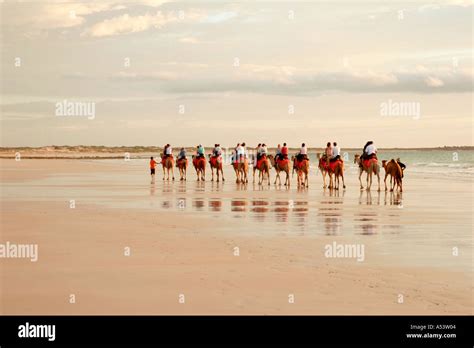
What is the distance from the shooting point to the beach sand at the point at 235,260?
1048 cm

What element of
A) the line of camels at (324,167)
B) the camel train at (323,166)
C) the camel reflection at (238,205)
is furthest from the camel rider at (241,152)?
the camel reflection at (238,205)

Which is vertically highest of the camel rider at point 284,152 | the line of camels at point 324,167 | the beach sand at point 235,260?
the camel rider at point 284,152

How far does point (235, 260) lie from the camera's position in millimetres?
13680

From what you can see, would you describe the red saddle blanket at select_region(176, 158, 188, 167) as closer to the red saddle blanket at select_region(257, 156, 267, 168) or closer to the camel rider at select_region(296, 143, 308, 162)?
the red saddle blanket at select_region(257, 156, 267, 168)

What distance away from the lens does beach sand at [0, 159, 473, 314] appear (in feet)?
34.4

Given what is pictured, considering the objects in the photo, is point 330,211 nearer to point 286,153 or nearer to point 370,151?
point 370,151

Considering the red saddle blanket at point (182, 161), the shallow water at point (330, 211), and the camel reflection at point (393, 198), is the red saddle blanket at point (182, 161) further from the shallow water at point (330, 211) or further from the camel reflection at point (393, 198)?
the camel reflection at point (393, 198)

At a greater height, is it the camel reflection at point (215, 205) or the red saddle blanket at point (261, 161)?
the red saddle blanket at point (261, 161)

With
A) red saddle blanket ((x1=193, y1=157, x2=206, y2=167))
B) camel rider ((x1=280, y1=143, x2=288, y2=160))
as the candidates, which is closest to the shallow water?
camel rider ((x1=280, y1=143, x2=288, y2=160))

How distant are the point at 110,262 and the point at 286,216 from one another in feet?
28.6

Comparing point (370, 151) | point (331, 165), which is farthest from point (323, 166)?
point (370, 151)

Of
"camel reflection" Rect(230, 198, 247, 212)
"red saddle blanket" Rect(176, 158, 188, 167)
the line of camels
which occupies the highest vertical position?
"red saddle blanket" Rect(176, 158, 188, 167)

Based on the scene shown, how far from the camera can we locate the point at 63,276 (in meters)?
12.2
